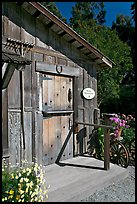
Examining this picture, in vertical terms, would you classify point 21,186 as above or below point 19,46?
below

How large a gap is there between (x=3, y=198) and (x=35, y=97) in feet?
7.36

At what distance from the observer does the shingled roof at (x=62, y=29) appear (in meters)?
4.16

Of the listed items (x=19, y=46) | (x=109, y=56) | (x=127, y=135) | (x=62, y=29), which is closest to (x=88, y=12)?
(x=109, y=56)

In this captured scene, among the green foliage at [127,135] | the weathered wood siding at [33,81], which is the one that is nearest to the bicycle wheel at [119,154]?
the weathered wood siding at [33,81]

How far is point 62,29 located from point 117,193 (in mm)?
3491

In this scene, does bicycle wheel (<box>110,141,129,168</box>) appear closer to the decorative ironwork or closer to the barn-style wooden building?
the barn-style wooden building

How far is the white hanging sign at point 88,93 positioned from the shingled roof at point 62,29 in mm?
852

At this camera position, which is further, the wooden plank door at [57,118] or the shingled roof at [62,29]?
the wooden plank door at [57,118]

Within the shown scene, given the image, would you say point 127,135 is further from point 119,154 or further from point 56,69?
point 56,69

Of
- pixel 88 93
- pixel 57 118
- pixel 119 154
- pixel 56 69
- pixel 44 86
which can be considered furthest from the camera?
pixel 88 93

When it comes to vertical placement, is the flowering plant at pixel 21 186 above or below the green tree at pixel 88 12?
below

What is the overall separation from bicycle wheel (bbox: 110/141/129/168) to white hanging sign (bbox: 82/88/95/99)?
1345 millimetres

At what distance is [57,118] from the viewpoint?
4.98 m

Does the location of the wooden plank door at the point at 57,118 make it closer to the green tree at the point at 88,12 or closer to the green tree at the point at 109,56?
the green tree at the point at 109,56
